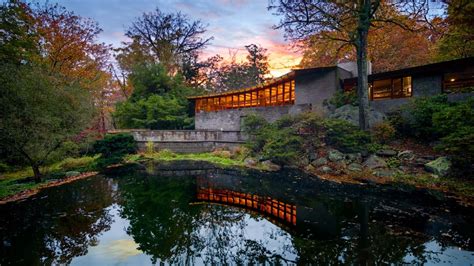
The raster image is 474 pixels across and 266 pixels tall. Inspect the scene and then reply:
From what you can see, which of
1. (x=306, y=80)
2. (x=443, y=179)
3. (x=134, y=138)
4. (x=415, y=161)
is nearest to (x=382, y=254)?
(x=443, y=179)

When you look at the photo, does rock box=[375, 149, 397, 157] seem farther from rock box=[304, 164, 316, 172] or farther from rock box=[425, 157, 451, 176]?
rock box=[304, 164, 316, 172]

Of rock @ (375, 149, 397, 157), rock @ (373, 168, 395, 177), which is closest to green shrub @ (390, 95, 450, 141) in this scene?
rock @ (375, 149, 397, 157)

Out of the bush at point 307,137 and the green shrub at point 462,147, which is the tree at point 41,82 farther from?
the green shrub at point 462,147

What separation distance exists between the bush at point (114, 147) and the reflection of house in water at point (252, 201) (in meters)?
9.78

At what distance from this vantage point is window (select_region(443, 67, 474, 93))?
13.8 m

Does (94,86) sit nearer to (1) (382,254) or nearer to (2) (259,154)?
(2) (259,154)

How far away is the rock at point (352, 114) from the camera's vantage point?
14.6 meters

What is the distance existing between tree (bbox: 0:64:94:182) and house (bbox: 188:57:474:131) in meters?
13.9

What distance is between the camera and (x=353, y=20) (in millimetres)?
15180

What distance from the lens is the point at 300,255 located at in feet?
16.9

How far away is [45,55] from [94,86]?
6.25 meters

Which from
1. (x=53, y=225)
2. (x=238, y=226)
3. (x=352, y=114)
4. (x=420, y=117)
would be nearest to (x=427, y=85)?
(x=420, y=117)

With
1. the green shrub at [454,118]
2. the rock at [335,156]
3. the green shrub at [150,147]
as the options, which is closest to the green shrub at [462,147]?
the green shrub at [454,118]

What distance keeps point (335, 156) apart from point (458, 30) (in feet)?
35.6
